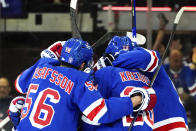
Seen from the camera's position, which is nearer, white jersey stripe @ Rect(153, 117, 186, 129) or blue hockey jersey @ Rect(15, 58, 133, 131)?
blue hockey jersey @ Rect(15, 58, 133, 131)

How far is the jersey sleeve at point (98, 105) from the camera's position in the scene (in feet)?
5.89

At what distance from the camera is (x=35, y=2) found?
3.18m

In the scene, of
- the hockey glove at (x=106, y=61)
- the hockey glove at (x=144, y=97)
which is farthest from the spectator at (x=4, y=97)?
the hockey glove at (x=144, y=97)

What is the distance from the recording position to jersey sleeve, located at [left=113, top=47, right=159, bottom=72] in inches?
75.5

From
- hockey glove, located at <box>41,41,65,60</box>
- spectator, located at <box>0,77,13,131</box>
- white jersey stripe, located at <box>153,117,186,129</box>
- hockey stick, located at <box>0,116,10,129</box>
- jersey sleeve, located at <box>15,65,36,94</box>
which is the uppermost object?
hockey glove, located at <box>41,41,65,60</box>

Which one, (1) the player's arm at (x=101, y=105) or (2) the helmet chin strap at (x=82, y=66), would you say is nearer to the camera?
(1) the player's arm at (x=101, y=105)

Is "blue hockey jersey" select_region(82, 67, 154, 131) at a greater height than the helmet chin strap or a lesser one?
lesser

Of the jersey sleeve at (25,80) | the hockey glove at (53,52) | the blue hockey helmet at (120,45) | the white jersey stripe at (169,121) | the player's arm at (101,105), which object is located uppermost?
the blue hockey helmet at (120,45)

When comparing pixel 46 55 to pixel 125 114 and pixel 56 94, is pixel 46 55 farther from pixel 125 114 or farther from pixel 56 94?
pixel 125 114

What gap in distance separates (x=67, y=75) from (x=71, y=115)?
163mm

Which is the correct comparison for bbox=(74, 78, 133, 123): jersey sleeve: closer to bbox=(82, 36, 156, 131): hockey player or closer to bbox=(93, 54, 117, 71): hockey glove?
bbox=(82, 36, 156, 131): hockey player

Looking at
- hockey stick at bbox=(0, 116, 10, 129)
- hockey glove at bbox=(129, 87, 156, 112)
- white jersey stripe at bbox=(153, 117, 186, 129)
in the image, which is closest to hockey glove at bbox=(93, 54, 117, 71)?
hockey glove at bbox=(129, 87, 156, 112)

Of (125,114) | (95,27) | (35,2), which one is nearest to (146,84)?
(125,114)

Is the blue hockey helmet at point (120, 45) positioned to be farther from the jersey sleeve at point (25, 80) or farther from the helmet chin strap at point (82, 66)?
the jersey sleeve at point (25, 80)
